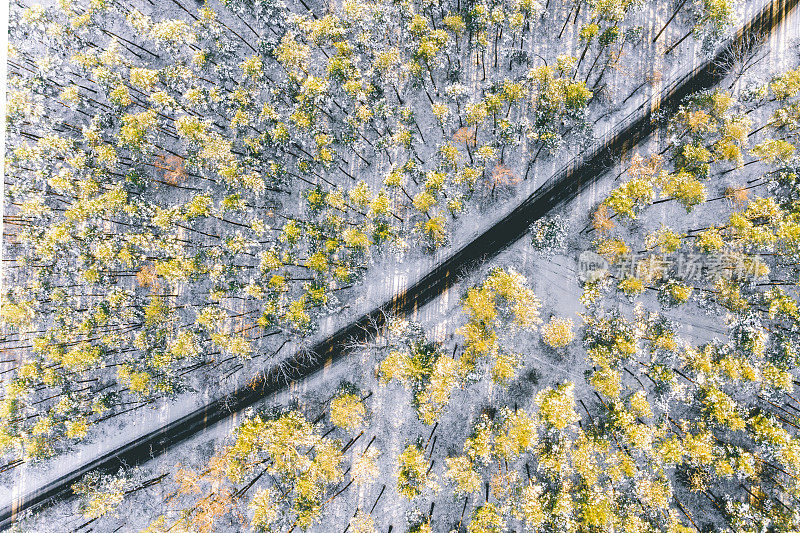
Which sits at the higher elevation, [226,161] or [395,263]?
Answer: [226,161]

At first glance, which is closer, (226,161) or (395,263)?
(226,161)

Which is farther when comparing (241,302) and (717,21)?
(241,302)

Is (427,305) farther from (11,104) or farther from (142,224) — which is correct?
(11,104)

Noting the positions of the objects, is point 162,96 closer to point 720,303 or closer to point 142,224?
point 142,224

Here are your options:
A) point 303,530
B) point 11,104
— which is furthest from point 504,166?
point 11,104

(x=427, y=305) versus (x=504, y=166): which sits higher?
(x=504, y=166)

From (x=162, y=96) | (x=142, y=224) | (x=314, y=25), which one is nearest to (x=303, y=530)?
(x=142, y=224)

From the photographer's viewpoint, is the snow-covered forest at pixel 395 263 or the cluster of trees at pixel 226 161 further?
the cluster of trees at pixel 226 161

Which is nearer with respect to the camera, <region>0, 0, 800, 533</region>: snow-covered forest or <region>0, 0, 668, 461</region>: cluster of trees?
<region>0, 0, 800, 533</region>: snow-covered forest

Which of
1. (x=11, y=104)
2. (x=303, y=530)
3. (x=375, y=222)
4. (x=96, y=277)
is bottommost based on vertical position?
(x=303, y=530)
